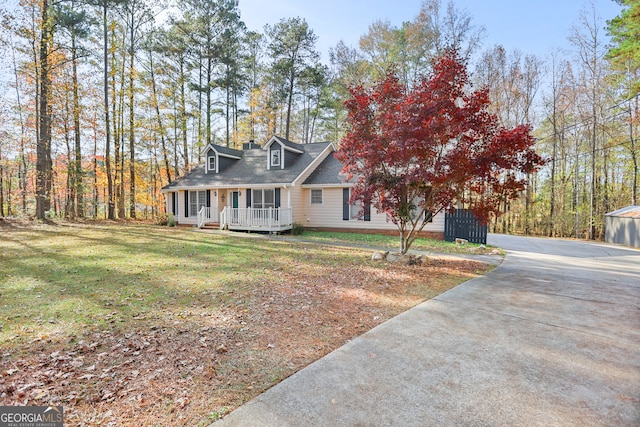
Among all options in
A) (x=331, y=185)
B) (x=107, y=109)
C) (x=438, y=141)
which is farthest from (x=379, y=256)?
(x=107, y=109)

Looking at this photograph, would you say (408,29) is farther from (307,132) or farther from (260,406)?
(260,406)

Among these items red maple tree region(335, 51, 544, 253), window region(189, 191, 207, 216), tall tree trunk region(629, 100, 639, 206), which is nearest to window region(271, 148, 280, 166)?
window region(189, 191, 207, 216)

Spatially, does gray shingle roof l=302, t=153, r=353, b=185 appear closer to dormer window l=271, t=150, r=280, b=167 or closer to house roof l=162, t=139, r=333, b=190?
house roof l=162, t=139, r=333, b=190

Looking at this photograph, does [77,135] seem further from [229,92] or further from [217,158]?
[229,92]

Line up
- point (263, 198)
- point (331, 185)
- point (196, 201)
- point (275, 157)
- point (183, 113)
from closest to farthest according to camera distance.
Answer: point (331, 185) < point (263, 198) < point (275, 157) < point (196, 201) < point (183, 113)

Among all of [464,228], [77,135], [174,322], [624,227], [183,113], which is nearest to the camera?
[174,322]

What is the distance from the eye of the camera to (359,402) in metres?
2.31

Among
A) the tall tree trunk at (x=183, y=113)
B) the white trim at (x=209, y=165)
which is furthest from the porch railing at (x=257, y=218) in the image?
the tall tree trunk at (x=183, y=113)

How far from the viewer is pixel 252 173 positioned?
1747 centimetres

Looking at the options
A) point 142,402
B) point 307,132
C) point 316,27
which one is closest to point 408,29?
point 316,27

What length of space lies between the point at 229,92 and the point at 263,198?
40.2 feet

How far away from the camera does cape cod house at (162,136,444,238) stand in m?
15.0

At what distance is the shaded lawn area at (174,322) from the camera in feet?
7.83

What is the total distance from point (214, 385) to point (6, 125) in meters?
23.7
